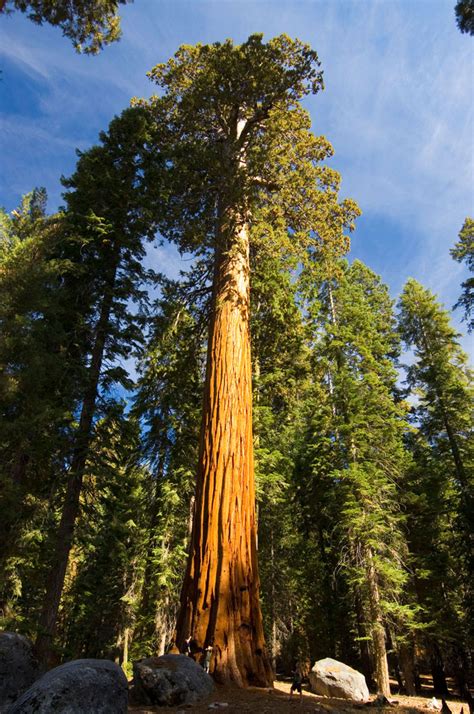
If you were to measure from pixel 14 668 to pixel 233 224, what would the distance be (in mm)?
7919

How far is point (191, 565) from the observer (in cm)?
475

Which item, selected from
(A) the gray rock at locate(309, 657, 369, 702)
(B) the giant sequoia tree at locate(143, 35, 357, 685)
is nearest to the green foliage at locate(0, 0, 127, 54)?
(B) the giant sequoia tree at locate(143, 35, 357, 685)

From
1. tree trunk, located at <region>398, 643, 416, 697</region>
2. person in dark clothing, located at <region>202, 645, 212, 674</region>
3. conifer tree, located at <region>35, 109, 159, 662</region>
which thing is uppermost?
conifer tree, located at <region>35, 109, 159, 662</region>

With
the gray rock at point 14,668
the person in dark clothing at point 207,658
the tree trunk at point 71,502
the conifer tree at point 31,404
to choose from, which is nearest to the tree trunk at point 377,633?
the tree trunk at point 71,502

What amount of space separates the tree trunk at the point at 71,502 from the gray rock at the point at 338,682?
266 inches

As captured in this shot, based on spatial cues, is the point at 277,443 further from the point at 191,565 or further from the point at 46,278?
the point at 191,565

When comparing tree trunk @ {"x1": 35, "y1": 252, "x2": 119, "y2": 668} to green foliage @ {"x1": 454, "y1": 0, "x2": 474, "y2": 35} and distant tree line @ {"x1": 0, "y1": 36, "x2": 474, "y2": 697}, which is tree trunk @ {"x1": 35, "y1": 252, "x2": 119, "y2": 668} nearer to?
distant tree line @ {"x1": 0, "y1": 36, "x2": 474, "y2": 697}

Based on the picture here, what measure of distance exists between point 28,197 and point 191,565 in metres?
17.1

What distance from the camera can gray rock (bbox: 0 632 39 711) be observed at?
6.18 metres

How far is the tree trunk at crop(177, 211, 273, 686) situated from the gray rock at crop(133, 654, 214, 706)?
0.34m

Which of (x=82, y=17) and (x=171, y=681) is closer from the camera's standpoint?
(x=171, y=681)

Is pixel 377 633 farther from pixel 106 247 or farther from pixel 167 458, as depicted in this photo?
pixel 106 247

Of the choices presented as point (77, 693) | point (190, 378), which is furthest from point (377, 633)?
point (77, 693)

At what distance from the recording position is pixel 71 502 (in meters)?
8.88
